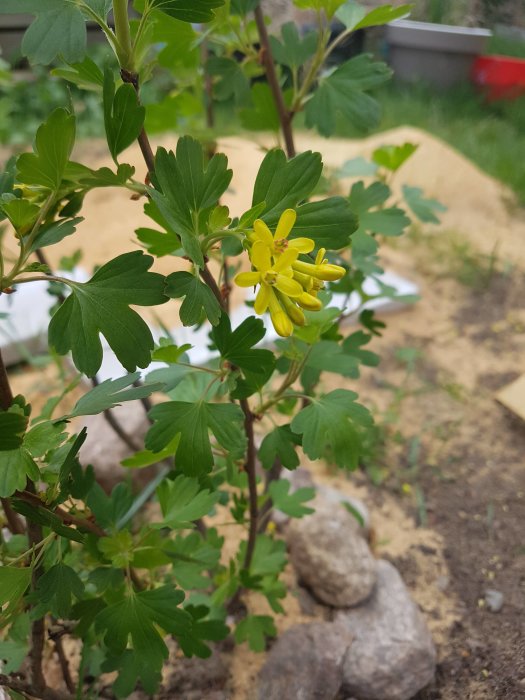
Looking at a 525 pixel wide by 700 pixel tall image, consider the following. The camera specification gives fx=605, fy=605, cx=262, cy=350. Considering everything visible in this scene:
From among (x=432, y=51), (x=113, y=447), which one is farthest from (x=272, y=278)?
(x=432, y=51)

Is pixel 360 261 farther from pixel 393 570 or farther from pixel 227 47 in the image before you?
pixel 393 570

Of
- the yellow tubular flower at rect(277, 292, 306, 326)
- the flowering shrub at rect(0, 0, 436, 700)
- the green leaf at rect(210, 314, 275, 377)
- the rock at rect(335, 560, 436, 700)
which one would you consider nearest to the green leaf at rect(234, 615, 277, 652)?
the flowering shrub at rect(0, 0, 436, 700)

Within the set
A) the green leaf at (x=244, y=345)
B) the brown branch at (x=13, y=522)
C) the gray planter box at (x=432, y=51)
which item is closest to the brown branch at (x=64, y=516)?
the brown branch at (x=13, y=522)

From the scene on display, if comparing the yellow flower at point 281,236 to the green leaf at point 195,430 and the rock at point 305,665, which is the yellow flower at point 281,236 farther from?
the rock at point 305,665

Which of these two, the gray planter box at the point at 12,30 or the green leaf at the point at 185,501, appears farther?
the gray planter box at the point at 12,30

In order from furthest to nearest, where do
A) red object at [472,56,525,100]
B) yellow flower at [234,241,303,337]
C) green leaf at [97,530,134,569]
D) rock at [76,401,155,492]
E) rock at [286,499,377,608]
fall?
red object at [472,56,525,100] < rock at [76,401,155,492] < rock at [286,499,377,608] < green leaf at [97,530,134,569] < yellow flower at [234,241,303,337]

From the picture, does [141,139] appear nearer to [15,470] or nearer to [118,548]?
[15,470]

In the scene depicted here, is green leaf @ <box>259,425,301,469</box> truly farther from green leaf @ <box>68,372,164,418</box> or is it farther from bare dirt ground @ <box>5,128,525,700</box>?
bare dirt ground @ <box>5,128,525,700</box>
